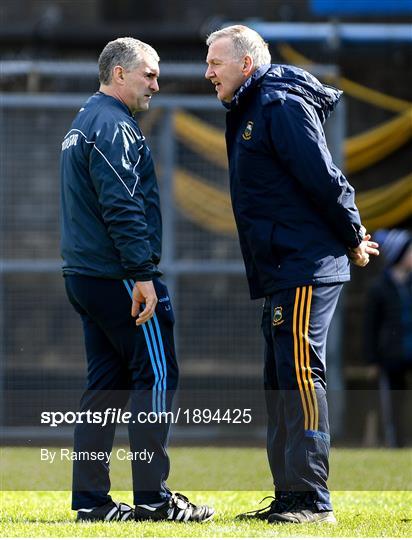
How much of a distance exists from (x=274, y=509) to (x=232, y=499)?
3.18 ft

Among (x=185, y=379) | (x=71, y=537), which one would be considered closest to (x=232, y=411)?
(x=185, y=379)

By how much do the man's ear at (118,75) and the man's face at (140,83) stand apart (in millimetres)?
14

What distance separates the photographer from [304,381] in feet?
18.2

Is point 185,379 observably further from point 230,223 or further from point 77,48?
point 77,48

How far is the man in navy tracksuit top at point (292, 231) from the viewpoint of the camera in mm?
5539

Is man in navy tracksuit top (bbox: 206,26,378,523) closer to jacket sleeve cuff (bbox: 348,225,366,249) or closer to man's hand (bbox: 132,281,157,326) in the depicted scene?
jacket sleeve cuff (bbox: 348,225,366,249)

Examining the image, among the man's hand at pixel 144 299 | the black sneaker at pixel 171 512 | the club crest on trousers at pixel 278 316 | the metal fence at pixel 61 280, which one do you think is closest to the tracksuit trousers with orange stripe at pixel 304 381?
the club crest on trousers at pixel 278 316

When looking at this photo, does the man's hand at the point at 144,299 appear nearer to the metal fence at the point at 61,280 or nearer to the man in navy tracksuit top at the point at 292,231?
the man in navy tracksuit top at the point at 292,231

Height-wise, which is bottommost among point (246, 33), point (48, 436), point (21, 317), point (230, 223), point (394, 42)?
point (48, 436)

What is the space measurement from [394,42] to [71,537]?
9232 mm

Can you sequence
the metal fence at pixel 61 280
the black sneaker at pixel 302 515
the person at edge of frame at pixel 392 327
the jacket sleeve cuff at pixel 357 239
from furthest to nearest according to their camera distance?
1. the person at edge of frame at pixel 392 327
2. the metal fence at pixel 61 280
3. the jacket sleeve cuff at pixel 357 239
4. the black sneaker at pixel 302 515

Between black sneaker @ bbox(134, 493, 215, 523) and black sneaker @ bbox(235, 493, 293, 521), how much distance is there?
0.73ft

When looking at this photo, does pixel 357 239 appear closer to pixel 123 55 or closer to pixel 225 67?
pixel 225 67

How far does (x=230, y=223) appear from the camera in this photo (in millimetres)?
11281
